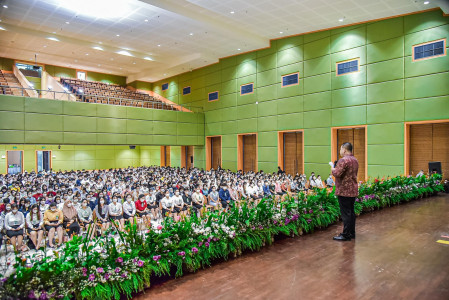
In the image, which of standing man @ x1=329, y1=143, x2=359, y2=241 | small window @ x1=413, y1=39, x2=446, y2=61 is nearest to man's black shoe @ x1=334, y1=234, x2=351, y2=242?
standing man @ x1=329, y1=143, x2=359, y2=241

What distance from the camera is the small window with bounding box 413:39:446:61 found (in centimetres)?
1146

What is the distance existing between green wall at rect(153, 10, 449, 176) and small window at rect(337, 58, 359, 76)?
205mm

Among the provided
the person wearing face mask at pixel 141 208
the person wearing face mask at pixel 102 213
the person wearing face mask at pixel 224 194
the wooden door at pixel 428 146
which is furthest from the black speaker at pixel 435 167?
the person wearing face mask at pixel 102 213

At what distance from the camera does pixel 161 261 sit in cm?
364

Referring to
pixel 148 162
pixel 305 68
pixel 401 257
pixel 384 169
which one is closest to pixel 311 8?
pixel 305 68

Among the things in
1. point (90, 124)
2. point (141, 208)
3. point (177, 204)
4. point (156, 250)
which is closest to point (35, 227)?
point (141, 208)

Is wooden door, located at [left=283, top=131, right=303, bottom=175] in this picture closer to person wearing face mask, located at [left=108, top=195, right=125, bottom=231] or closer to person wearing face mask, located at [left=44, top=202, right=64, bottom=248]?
person wearing face mask, located at [left=108, top=195, right=125, bottom=231]

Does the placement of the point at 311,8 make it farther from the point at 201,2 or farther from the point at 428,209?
the point at 428,209

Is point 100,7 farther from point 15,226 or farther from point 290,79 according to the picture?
point 15,226

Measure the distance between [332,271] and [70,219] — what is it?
624cm

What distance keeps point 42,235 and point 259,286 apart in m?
5.72

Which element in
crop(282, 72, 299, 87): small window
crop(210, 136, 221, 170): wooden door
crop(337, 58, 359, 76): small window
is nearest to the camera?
crop(337, 58, 359, 76): small window

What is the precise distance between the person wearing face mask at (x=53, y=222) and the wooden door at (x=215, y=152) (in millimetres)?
14759

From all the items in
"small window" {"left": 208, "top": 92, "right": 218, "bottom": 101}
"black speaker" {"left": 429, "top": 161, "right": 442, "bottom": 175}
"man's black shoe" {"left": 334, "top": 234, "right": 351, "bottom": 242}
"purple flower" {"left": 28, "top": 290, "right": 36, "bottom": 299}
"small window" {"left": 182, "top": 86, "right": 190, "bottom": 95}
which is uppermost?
"small window" {"left": 182, "top": 86, "right": 190, "bottom": 95}
